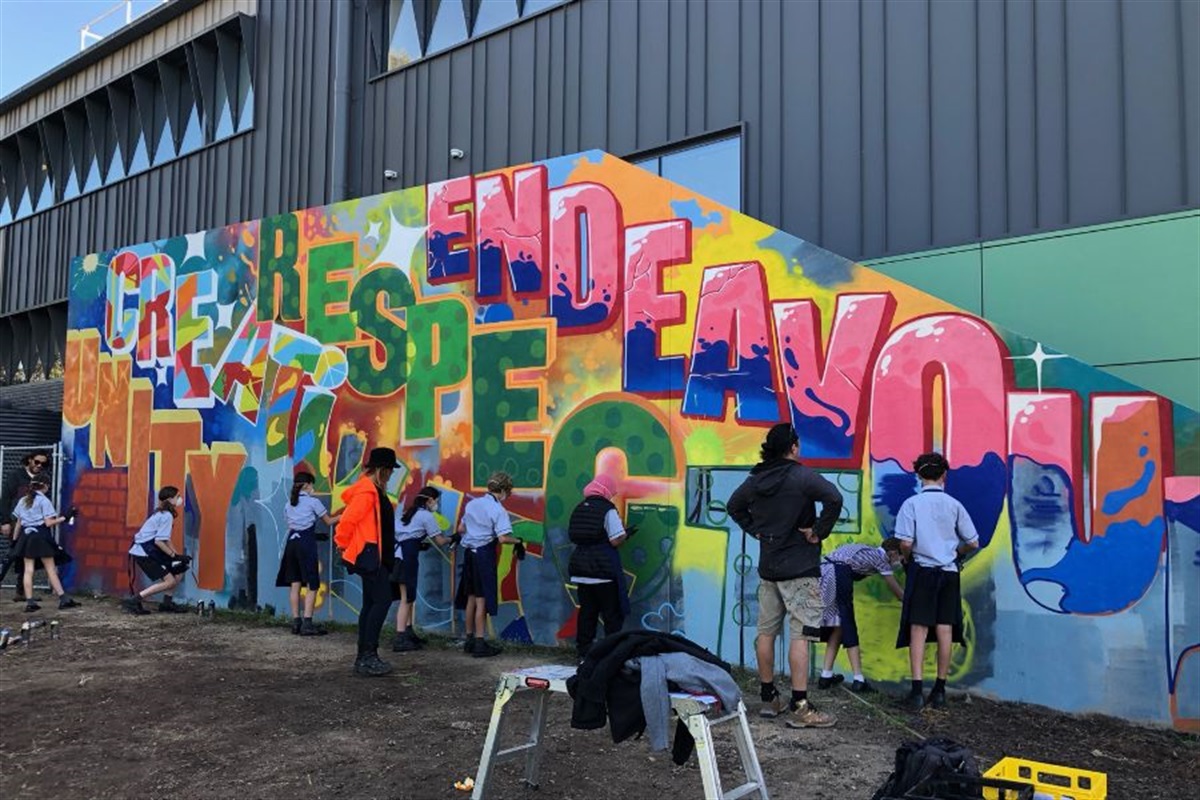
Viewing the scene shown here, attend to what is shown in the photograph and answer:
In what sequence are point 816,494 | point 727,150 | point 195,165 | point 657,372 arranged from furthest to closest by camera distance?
point 195,165 < point 727,150 < point 657,372 < point 816,494

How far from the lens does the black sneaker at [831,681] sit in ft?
24.7

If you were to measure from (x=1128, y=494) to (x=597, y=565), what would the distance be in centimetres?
402

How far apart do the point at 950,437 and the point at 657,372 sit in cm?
260

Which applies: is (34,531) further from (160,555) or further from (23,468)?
(23,468)

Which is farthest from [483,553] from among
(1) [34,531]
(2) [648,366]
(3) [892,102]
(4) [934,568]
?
(1) [34,531]

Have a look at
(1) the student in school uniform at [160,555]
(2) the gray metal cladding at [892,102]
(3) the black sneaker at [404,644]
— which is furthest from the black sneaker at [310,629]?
(2) the gray metal cladding at [892,102]

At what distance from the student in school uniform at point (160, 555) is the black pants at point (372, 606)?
527 cm

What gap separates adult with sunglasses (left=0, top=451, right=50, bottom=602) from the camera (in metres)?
12.6

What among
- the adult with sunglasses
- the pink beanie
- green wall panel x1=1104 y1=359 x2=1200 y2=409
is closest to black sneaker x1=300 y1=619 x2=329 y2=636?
the pink beanie

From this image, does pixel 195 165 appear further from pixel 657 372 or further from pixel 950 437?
pixel 950 437

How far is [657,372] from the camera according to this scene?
8.84 metres

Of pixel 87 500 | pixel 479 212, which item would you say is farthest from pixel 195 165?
pixel 479 212

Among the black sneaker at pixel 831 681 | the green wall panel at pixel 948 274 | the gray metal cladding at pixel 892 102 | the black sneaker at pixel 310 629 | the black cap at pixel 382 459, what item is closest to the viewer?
the black sneaker at pixel 831 681

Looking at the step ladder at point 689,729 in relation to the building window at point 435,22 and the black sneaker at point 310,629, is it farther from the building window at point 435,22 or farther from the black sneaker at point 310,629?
the building window at point 435,22
